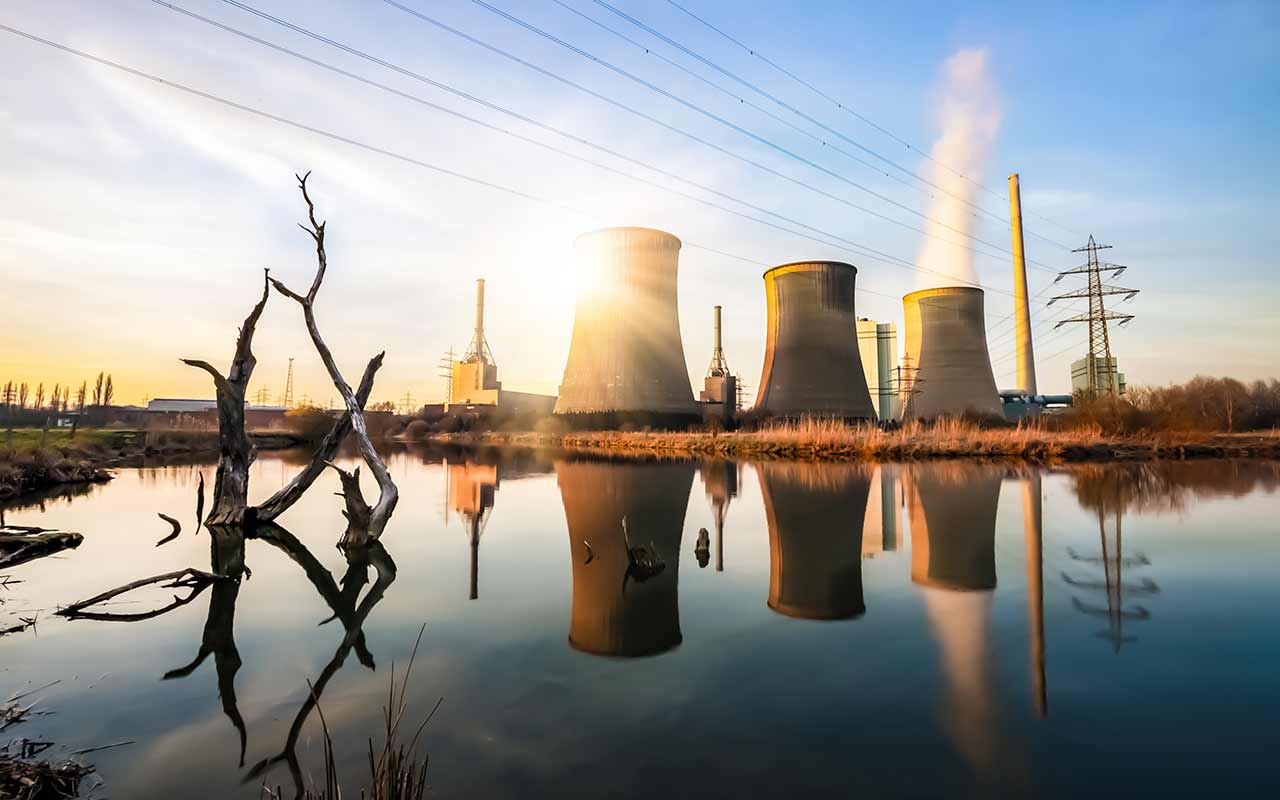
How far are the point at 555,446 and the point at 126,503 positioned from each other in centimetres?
1601

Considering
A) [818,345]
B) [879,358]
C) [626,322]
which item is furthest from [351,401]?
[879,358]

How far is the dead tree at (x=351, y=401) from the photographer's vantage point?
15.4 feet

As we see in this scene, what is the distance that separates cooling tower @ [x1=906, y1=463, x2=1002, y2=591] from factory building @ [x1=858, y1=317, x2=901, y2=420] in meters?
33.5

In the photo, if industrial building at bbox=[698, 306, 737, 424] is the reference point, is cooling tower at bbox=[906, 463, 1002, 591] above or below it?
below

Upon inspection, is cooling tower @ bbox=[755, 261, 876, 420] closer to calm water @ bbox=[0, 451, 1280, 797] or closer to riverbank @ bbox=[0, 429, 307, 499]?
calm water @ bbox=[0, 451, 1280, 797]

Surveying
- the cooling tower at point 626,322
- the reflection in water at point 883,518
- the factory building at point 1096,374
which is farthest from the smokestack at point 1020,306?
the reflection in water at point 883,518

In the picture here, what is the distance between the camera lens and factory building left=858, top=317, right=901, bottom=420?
3994 centimetres

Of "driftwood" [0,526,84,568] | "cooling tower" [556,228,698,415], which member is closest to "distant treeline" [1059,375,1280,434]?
"cooling tower" [556,228,698,415]

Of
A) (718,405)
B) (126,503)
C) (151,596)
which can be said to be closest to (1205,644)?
(151,596)

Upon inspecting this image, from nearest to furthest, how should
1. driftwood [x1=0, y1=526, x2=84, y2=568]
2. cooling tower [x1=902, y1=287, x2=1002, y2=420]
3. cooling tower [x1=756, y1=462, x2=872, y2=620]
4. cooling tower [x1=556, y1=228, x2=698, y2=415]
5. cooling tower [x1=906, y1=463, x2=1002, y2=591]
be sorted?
cooling tower [x1=756, y1=462, x2=872, y2=620], cooling tower [x1=906, y1=463, x2=1002, y2=591], driftwood [x1=0, y1=526, x2=84, y2=568], cooling tower [x1=556, y1=228, x2=698, y2=415], cooling tower [x1=902, y1=287, x2=1002, y2=420]

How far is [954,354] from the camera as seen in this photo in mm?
22203

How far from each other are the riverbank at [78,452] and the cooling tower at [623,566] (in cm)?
815

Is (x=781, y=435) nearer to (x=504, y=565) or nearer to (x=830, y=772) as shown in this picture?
(x=504, y=565)

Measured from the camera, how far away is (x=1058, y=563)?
374 centimetres
